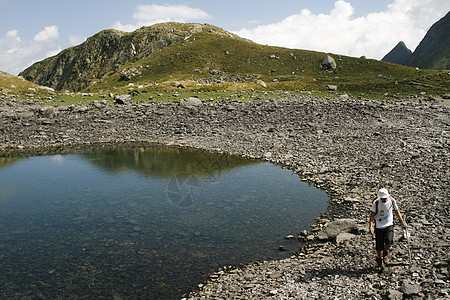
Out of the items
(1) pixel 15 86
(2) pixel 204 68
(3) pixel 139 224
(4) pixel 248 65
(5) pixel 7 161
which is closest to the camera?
(3) pixel 139 224

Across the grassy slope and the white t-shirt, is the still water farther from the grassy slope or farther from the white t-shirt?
the grassy slope

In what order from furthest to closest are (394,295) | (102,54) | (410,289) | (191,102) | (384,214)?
(102,54) < (191,102) < (384,214) < (410,289) < (394,295)

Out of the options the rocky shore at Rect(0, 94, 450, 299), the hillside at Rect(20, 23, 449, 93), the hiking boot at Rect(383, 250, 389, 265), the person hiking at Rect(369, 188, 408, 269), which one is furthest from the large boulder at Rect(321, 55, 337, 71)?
the hiking boot at Rect(383, 250, 389, 265)

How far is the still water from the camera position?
1279cm

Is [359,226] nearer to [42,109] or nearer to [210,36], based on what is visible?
[42,109]

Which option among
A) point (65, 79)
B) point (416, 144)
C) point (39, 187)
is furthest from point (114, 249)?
A: point (65, 79)

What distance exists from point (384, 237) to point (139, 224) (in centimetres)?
1284

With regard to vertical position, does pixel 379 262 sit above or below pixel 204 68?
below

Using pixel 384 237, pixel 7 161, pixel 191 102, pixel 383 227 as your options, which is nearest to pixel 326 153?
pixel 383 227

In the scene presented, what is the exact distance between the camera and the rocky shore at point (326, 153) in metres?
11.1

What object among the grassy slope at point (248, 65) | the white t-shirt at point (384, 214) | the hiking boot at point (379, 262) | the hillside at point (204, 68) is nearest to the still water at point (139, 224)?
the hiking boot at point (379, 262)

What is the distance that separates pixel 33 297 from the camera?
38.5ft

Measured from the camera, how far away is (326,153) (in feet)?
99.7

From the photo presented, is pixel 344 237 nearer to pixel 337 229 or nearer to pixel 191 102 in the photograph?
pixel 337 229
